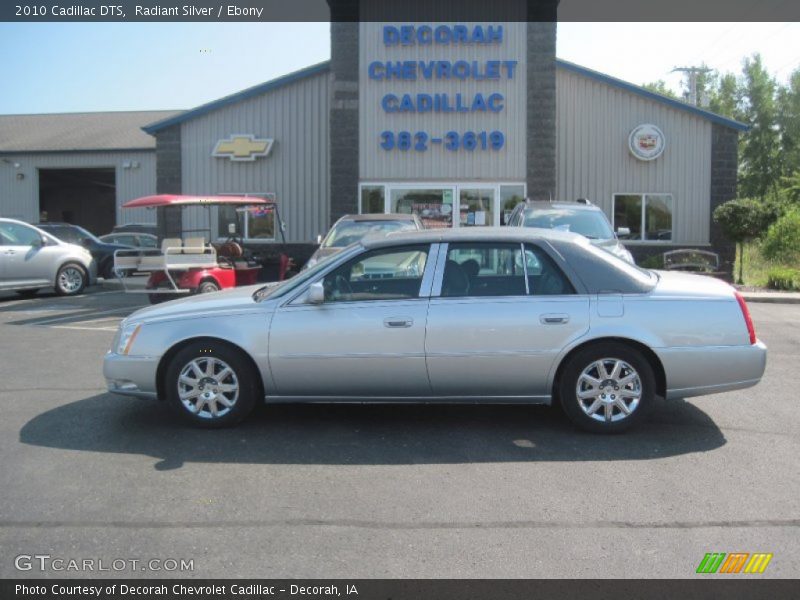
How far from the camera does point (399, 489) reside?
4.96 meters

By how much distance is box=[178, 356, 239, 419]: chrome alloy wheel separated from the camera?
242 inches

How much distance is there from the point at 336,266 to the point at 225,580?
2.94 metres

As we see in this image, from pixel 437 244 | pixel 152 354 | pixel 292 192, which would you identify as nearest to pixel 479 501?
pixel 437 244

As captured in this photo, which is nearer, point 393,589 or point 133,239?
point 393,589

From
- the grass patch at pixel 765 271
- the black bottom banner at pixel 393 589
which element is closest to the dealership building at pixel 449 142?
the grass patch at pixel 765 271

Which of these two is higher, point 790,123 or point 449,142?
point 790,123

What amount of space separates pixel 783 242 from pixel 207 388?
17.7 m

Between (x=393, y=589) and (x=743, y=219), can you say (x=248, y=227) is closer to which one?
(x=743, y=219)

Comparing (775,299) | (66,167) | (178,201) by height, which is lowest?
(775,299)

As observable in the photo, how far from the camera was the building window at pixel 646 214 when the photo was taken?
68.4 feet

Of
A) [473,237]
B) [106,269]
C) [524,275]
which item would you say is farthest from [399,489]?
[106,269]

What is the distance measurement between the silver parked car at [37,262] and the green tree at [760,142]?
134 feet

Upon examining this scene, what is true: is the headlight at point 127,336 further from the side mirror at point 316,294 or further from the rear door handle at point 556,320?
the rear door handle at point 556,320

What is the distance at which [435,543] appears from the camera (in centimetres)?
418
